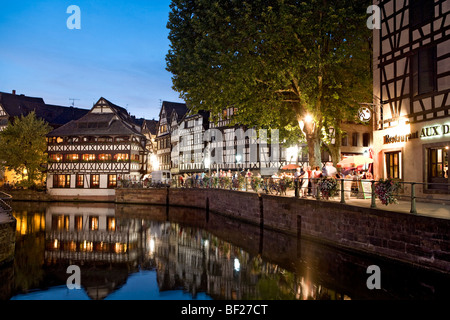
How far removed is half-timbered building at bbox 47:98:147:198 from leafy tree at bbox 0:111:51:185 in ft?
4.24

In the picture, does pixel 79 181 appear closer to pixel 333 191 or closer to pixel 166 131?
pixel 166 131

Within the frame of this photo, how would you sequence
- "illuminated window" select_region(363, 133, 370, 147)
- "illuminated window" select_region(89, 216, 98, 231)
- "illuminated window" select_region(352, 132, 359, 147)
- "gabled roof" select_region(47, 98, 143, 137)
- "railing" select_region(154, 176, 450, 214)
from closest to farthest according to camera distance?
"railing" select_region(154, 176, 450, 214) → "illuminated window" select_region(89, 216, 98, 231) → "illuminated window" select_region(352, 132, 359, 147) → "illuminated window" select_region(363, 133, 370, 147) → "gabled roof" select_region(47, 98, 143, 137)

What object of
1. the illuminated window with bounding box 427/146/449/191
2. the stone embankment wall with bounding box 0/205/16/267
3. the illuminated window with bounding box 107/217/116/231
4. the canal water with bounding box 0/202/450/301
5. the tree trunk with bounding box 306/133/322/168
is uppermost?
the tree trunk with bounding box 306/133/322/168

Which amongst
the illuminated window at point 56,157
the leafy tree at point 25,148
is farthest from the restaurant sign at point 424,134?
the leafy tree at point 25,148

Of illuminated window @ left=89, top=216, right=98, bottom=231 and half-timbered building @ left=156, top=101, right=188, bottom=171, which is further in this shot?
half-timbered building @ left=156, top=101, right=188, bottom=171

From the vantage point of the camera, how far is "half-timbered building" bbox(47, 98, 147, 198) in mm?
49031

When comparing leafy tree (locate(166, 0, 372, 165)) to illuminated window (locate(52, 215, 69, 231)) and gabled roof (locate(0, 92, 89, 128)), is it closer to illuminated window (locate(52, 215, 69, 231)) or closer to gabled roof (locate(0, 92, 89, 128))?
illuminated window (locate(52, 215, 69, 231))

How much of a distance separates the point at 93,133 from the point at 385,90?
3935 cm

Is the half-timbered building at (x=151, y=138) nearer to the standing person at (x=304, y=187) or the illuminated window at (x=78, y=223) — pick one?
the illuminated window at (x=78, y=223)

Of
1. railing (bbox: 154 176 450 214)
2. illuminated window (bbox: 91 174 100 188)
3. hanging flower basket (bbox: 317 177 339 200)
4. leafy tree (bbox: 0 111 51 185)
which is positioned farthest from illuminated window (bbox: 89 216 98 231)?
leafy tree (bbox: 0 111 51 185)

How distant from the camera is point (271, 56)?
21500 mm

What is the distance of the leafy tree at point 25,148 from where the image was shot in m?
48.9

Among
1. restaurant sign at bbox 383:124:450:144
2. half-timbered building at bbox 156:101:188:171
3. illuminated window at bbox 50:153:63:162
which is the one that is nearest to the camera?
restaurant sign at bbox 383:124:450:144
